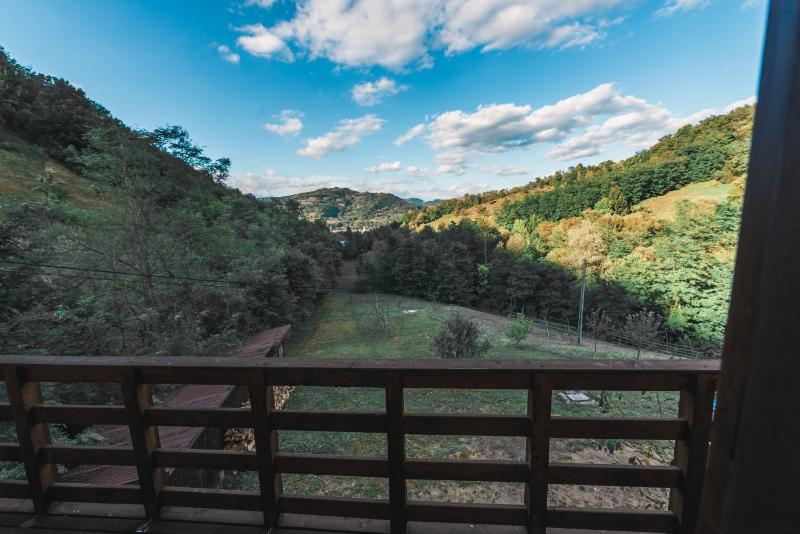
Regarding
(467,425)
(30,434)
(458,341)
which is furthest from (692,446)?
(458,341)

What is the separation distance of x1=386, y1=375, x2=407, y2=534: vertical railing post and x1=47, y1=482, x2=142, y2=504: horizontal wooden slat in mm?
1214

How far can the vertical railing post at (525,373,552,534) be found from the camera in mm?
1323

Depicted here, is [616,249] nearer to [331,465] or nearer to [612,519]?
[612,519]

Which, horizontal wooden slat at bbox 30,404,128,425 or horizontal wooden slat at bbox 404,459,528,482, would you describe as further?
horizontal wooden slat at bbox 30,404,128,425

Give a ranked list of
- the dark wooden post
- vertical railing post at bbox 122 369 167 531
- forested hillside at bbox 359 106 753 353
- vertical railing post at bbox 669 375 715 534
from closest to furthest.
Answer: the dark wooden post
vertical railing post at bbox 669 375 715 534
vertical railing post at bbox 122 369 167 531
forested hillside at bbox 359 106 753 353

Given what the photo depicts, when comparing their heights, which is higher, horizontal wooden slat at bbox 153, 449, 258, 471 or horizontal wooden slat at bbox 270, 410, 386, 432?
horizontal wooden slat at bbox 270, 410, 386, 432

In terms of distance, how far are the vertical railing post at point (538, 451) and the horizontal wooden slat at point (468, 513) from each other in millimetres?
54

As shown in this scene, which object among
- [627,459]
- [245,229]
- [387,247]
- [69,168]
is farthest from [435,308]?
[69,168]

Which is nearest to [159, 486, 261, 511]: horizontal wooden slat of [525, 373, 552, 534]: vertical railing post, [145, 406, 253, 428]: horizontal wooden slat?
[145, 406, 253, 428]: horizontal wooden slat

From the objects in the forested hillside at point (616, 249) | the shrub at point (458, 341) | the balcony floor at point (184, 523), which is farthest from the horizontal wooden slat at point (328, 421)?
the forested hillside at point (616, 249)

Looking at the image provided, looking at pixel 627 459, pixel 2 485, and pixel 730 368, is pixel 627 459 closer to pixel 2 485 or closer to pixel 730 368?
pixel 730 368

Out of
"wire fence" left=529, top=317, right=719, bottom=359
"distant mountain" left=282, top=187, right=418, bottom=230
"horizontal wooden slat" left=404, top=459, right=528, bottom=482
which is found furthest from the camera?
"distant mountain" left=282, top=187, right=418, bottom=230

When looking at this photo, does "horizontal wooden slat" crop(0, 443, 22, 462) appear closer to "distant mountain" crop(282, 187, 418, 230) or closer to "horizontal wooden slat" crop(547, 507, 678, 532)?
Result: "horizontal wooden slat" crop(547, 507, 678, 532)

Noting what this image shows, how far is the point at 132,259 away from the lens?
1088 centimetres
